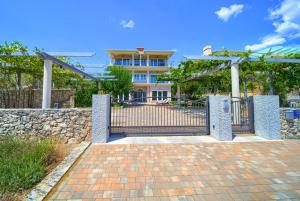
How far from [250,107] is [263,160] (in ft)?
10.1

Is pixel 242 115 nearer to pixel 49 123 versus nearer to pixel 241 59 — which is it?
pixel 241 59

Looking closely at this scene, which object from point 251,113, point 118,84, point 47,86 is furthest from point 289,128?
point 118,84

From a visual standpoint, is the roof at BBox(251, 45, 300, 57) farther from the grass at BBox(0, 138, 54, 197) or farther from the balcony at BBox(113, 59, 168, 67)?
the balcony at BBox(113, 59, 168, 67)

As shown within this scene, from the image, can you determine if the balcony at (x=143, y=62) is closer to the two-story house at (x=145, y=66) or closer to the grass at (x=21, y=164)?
the two-story house at (x=145, y=66)

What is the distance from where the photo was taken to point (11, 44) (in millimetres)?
10117

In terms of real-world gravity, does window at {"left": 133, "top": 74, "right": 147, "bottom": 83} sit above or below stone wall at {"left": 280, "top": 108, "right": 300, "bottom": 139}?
above

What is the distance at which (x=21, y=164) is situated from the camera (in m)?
3.76

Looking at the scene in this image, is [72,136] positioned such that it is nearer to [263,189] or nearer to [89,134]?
[89,134]

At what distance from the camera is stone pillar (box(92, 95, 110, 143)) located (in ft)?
19.9

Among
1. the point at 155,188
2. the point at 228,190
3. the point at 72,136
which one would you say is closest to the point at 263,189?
the point at 228,190

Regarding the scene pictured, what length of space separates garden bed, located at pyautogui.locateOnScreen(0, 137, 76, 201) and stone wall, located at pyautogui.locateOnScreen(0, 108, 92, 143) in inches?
51.1

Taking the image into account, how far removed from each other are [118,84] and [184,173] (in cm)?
2031

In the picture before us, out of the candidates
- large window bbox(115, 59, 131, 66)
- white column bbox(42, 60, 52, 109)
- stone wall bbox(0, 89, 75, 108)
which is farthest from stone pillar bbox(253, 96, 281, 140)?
large window bbox(115, 59, 131, 66)

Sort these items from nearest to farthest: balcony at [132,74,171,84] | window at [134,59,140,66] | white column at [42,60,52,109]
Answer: white column at [42,60,52,109]
balcony at [132,74,171,84]
window at [134,59,140,66]
